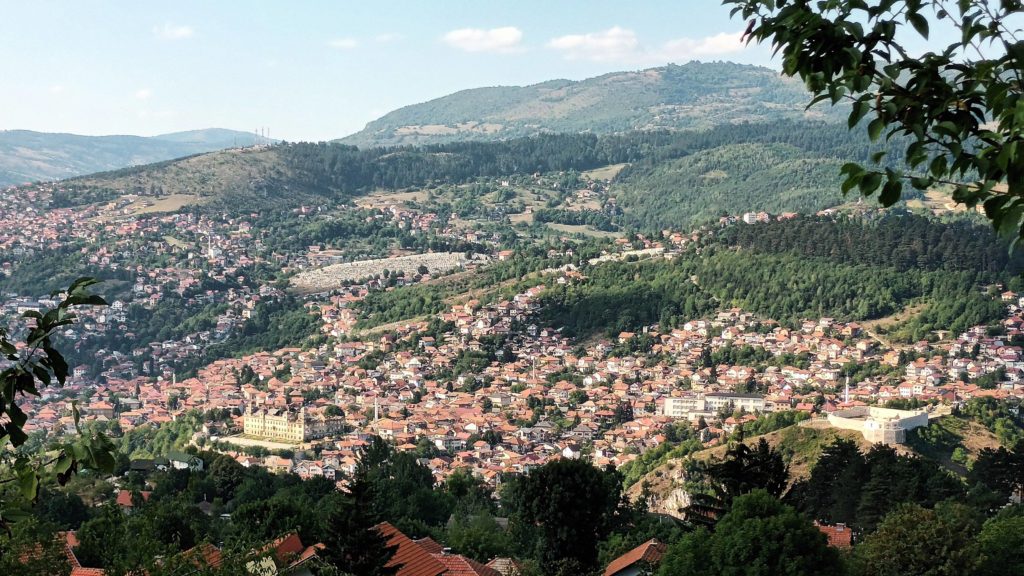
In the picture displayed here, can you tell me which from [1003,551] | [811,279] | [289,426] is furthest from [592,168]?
[1003,551]

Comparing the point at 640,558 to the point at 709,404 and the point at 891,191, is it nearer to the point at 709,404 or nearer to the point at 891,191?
the point at 891,191

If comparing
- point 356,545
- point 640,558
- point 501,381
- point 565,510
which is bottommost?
point 501,381

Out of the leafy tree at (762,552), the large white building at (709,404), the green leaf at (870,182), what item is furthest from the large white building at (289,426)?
the green leaf at (870,182)

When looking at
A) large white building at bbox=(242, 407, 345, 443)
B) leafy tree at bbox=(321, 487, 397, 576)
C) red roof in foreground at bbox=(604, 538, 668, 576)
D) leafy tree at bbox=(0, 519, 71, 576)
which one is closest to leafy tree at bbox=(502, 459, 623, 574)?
red roof in foreground at bbox=(604, 538, 668, 576)

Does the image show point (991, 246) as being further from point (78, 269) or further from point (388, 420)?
point (78, 269)

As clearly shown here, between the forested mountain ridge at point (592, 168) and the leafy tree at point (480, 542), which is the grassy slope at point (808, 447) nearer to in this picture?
the leafy tree at point (480, 542)
